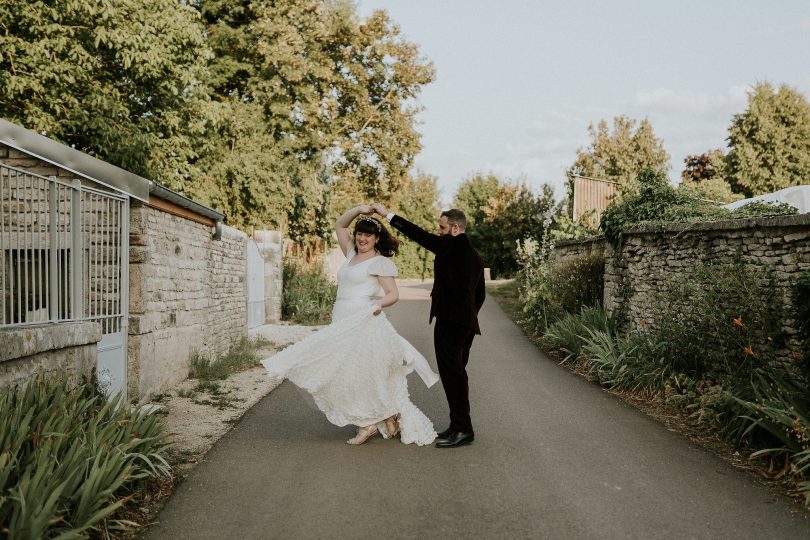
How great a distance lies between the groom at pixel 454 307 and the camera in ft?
19.6

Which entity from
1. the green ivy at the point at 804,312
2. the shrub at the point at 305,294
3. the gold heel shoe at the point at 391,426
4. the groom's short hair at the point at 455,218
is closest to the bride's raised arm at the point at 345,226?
the groom's short hair at the point at 455,218

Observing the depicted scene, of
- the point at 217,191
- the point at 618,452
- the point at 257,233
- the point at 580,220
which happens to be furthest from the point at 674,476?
the point at 217,191

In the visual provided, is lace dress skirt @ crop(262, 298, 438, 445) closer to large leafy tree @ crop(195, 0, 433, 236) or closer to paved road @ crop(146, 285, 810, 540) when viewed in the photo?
paved road @ crop(146, 285, 810, 540)

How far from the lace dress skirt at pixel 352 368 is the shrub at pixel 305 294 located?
41.6ft

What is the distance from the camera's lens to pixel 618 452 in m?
5.89

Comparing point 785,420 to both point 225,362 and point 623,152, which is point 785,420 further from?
point 623,152

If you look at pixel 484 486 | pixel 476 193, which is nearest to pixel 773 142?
pixel 476 193

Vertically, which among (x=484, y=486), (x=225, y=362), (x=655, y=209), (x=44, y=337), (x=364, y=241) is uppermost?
(x=655, y=209)

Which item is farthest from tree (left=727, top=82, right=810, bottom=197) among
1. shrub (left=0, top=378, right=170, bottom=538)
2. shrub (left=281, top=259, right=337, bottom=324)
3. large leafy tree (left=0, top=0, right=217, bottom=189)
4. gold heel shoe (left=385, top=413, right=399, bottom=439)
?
shrub (left=0, top=378, right=170, bottom=538)

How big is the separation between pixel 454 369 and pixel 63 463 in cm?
318

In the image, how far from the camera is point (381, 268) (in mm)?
6047

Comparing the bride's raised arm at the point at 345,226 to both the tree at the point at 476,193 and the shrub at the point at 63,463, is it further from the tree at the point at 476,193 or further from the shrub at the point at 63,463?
the tree at the point at 476,193

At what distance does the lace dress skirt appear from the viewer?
592cm

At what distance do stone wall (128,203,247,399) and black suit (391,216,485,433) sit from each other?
11.9 ft
